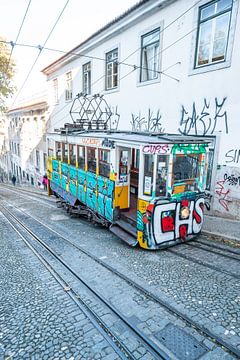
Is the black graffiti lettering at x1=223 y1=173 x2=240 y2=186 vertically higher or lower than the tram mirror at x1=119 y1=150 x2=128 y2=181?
lower

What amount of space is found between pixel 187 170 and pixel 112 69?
360 inches

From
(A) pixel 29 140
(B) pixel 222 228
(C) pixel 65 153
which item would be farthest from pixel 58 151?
(A) pixel 29 140

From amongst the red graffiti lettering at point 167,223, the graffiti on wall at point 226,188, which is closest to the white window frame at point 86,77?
the graffiti on wall at point 226,188

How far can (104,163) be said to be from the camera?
688cm

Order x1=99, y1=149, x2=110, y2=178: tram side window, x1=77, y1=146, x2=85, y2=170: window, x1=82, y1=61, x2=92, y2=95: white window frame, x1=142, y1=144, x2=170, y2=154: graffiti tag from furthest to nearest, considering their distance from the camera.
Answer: x1=82, y1=61, x2=92, y2=95: white window frame, x1=77, y1=146, x2=85, y2=170: window, x1=99, y1=149, x2=110, y2=178: tram side window, x1=142, y1=144, x2=170, y2=154: graffiti tag

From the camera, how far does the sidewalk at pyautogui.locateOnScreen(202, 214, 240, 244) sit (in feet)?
20.9

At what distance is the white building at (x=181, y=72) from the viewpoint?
23.4 feet

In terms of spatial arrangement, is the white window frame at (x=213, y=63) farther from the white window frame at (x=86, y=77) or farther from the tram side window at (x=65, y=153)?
the white window frame at (x=86, y=77)

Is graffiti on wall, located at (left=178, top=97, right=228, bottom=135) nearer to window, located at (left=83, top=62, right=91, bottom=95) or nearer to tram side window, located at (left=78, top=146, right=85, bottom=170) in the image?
tram side window, located at (left=78, top=146, right=85, bottom=170)

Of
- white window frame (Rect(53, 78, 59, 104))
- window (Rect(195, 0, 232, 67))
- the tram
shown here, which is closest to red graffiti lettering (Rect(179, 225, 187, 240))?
the tram

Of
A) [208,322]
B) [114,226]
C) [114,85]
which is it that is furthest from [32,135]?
[208,322]

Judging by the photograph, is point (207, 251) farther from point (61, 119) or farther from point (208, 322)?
point (61, 119)

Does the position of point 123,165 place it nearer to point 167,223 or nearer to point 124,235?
point 124,235

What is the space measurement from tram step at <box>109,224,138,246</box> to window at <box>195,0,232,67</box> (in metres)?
6.21
